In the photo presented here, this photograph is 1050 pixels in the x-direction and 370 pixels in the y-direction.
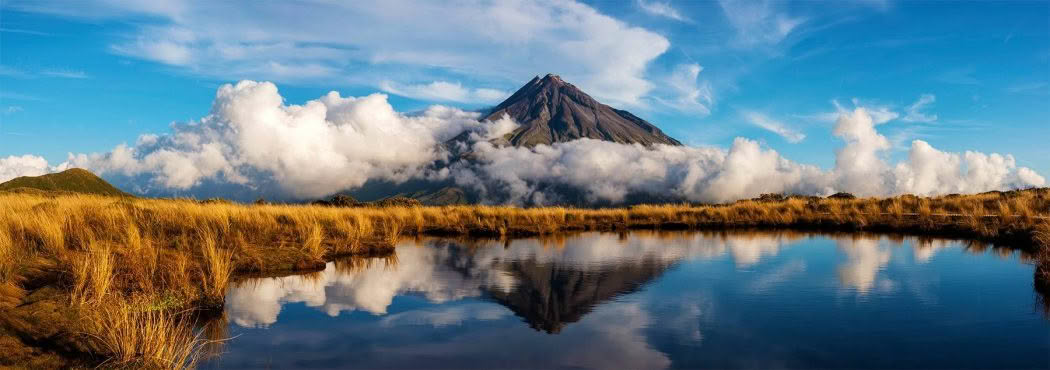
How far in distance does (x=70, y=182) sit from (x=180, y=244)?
235 ft

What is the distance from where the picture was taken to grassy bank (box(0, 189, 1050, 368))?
6.74 m

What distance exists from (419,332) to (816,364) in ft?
16.7

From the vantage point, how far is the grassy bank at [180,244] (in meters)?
6.74

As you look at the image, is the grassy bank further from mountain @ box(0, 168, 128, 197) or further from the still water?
mountain @ box(0, 168, 128, 197)

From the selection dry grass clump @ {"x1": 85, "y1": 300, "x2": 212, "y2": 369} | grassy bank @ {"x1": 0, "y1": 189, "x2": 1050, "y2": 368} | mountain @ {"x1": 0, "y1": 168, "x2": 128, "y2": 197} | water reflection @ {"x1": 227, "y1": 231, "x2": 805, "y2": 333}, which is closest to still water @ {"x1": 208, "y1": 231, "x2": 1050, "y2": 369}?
water reflection @ {"x1": 227, "y1": 231, "x2": 805, "y2": 333}

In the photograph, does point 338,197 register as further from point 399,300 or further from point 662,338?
point 662,338

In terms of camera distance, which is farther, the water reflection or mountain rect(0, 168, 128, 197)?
mountain rect(0, 168, 128, 197)

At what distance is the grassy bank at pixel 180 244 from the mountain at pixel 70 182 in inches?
1852

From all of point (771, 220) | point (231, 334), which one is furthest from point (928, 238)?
point (231, 334)

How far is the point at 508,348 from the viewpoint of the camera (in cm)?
766

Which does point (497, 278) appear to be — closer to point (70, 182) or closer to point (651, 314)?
point (651, 314)

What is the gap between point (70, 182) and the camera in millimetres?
70062

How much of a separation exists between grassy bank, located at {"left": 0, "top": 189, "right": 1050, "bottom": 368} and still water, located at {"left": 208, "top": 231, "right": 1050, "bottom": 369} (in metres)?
0.89

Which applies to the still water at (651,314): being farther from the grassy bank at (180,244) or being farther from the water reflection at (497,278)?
the grassy bank at (180,244)
